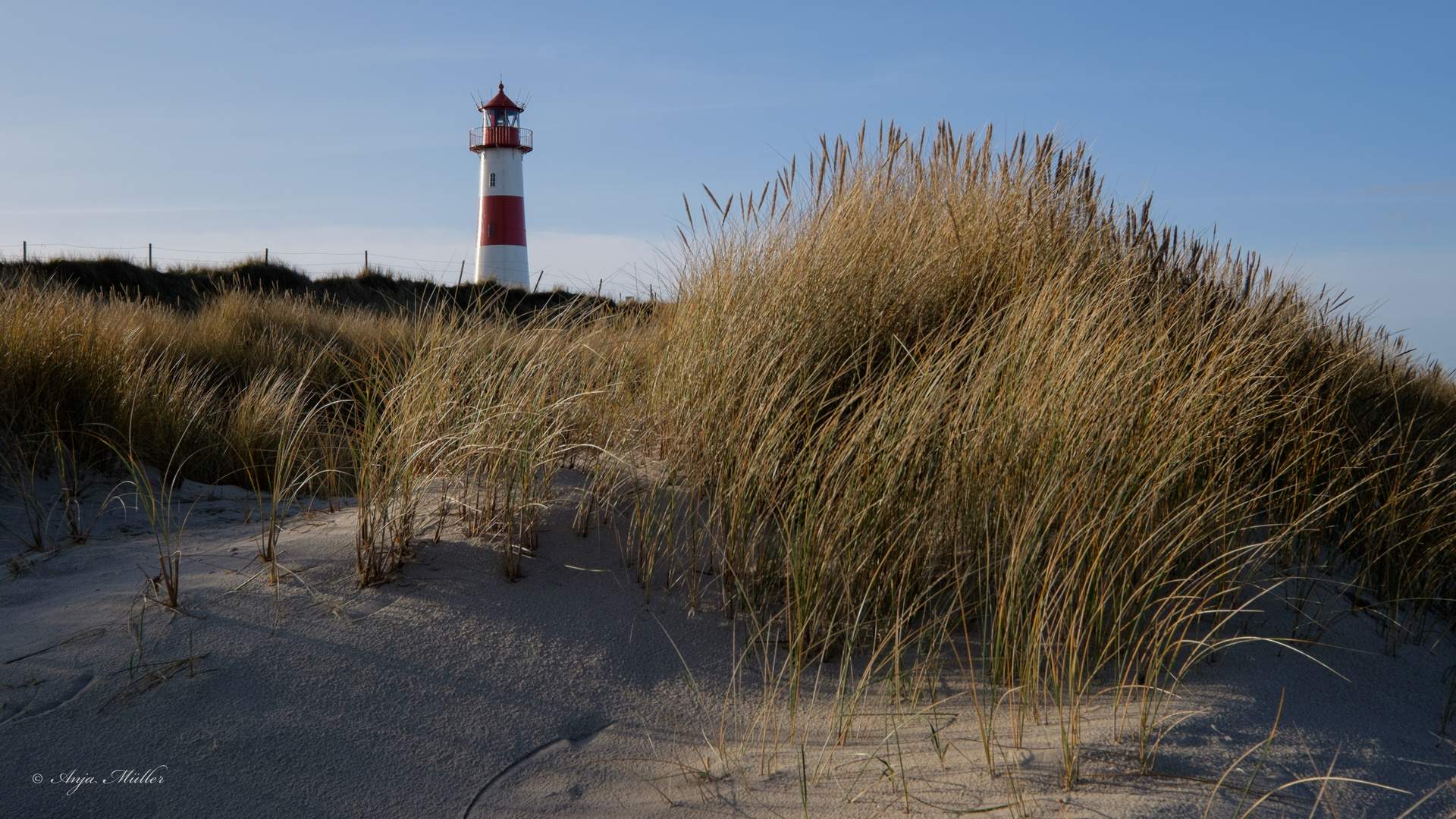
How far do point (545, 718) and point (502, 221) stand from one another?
Result: 75.7 feet

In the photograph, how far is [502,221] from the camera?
23531mm

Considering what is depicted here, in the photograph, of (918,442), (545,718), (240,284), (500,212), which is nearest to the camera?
(545,718)

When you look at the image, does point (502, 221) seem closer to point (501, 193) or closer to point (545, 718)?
point (501, 193)

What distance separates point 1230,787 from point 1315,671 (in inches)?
31.9

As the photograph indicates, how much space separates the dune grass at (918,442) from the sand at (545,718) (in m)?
0.10

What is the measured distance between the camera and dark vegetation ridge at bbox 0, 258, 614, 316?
427 inches

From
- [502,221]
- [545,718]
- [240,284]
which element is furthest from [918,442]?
[502,221]

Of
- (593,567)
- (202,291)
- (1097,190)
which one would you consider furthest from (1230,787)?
(202,291)

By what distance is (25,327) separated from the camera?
12.9ft

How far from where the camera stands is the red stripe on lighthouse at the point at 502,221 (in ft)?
77.2

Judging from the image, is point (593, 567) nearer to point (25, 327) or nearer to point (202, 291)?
point (25, 327)

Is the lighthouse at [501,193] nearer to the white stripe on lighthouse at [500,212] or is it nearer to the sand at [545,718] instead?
the white stripe on lighthouse at [500,212]

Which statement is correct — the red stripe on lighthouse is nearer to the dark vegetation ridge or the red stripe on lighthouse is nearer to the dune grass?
the dark vegetation ridge

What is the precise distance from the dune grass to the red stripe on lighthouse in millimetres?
19687
